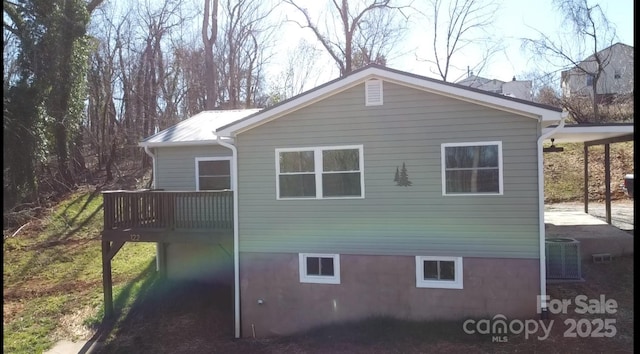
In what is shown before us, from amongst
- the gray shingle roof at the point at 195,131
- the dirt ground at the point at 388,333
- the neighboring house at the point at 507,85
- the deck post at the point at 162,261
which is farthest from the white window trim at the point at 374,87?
the neighboring house at the point at 507,85

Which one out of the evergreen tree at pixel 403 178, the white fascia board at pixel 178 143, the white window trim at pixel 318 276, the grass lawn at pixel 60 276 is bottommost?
the grass lawn at pixel 60 276

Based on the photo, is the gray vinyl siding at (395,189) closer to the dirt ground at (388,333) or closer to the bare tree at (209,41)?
the dirt ground at (388,333)

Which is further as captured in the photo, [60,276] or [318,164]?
[60,276]

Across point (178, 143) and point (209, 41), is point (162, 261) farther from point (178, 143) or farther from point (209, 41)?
point (209, 41)

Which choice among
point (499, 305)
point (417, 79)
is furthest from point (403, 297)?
point (417, 79)

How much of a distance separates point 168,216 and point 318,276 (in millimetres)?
3836

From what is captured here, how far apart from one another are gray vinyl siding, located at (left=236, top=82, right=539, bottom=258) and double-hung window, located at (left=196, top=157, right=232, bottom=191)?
2260 millimetres

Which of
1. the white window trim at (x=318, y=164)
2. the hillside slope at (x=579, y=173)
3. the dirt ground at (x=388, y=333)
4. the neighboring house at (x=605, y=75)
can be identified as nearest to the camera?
the dirt ground at (x=388, y=333)

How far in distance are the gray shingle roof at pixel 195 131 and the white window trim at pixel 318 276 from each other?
377 cm

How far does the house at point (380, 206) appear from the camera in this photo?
8289 millimetres

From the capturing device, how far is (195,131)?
1247 centimetres

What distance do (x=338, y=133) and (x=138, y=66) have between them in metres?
22.3

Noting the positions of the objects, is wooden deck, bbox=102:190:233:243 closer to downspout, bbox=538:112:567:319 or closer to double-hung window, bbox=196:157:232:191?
double-hung window, bbox=196:157:232:191

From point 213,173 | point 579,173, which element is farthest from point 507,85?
point 213,173
